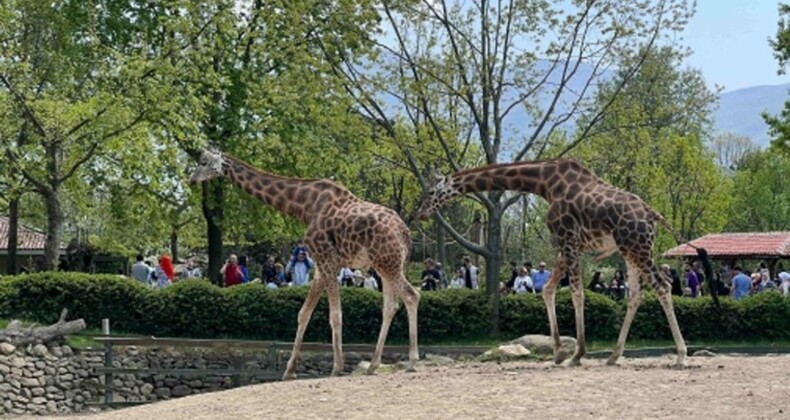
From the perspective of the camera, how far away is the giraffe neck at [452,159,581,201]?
54.2ft

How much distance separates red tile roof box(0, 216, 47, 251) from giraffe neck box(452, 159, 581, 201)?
43.0 meters

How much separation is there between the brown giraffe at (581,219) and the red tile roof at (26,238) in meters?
43.1

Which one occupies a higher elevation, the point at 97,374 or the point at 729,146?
the point at 729,146

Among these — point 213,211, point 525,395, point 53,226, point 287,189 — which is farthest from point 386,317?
point 213,211

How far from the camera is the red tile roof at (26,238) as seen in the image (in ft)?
186

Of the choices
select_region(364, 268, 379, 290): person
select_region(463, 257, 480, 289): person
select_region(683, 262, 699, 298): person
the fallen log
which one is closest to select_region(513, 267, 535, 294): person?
select_region(463, 257, 480, 289): person

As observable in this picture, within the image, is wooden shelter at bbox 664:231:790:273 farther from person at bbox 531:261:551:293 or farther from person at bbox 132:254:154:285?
person at bbox 132:254:154:285

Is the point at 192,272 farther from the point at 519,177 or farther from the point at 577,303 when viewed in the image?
the point at 577,303

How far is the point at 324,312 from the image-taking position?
88.5 feet

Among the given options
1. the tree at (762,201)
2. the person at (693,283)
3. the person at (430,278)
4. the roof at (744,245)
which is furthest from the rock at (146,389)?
the tree at (762,201)

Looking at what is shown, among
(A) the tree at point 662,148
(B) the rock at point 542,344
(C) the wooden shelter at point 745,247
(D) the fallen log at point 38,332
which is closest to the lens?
(B) the rock at point 542,344

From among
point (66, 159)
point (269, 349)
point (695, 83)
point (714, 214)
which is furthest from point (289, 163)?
point (695, 83)

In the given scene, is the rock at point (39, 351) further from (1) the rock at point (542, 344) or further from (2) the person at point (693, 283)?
(2) the person at point (693, 283)

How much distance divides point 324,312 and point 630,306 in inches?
452
